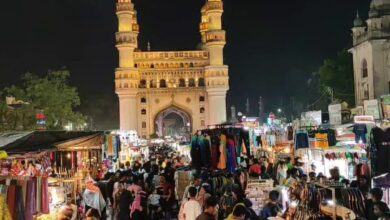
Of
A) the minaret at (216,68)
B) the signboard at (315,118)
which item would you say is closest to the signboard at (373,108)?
the signboard at (315,118)

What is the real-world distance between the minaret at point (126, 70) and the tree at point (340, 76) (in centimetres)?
2541

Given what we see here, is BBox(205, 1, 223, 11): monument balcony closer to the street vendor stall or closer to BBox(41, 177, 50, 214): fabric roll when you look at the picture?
the street vendor stall

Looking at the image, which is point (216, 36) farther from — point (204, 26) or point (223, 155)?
point (223, 155)

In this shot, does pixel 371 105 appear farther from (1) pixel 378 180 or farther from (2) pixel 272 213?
(2) pixel 272 213

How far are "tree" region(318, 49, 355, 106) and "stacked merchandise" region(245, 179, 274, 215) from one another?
32.1 metres

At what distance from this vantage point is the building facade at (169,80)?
2489 inches

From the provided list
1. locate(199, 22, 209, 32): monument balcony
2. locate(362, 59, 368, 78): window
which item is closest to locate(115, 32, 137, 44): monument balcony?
locate(199, 22, 209, 32): monument balcony

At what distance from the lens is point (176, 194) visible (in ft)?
42.3

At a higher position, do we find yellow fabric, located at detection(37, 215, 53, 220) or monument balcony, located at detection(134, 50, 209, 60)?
monument balcony, located at detection(134, 50, 209, 60)

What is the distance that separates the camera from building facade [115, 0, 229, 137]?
2489 inches

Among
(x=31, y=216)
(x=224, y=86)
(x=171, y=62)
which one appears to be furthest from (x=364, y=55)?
(x=171, y=62)

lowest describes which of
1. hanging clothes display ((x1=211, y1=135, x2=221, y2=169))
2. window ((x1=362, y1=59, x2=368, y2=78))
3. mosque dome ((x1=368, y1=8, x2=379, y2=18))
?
hanging clothes display ((x1=211, y1=135, x2=221, y2=169))

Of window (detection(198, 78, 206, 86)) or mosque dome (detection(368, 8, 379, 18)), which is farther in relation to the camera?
window (detection(198, 78, 206, 86))

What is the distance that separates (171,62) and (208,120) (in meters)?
8.34
